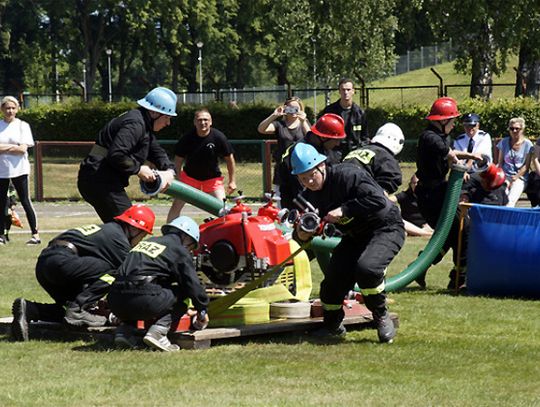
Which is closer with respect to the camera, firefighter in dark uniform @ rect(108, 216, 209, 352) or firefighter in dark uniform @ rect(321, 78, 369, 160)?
firefighter in dark uniform @ rect(108, 216, 209, 352)

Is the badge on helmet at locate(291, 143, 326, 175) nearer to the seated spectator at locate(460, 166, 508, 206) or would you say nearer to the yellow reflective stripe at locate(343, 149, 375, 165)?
the yellow reflective stripe at locate(343, 149, 375, 165)

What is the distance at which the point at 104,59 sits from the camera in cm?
7981

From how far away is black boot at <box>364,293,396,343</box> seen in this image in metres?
8.43

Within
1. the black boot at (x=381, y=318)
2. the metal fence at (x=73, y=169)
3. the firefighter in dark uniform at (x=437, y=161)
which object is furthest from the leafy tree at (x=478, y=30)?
the black boot at (x=381, y=318)

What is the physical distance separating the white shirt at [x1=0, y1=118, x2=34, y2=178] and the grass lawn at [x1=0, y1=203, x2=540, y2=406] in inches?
266

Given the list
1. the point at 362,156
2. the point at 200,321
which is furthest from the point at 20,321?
the point at 362,156

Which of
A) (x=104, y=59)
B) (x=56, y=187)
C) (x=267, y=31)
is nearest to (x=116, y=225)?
(x=56, y=187)

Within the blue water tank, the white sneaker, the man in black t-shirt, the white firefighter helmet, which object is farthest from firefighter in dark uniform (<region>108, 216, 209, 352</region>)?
the man in black t-shirt

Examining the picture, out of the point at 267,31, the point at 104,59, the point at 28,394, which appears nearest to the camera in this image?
the point at 28,394

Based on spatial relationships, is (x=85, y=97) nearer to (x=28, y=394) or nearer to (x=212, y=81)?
(x=212, y=81)

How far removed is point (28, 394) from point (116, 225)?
2341mm

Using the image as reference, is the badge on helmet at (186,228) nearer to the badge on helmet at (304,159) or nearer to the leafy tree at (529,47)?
the badge on helmet at (304,159)

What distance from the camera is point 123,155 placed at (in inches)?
385

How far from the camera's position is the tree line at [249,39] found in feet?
117
